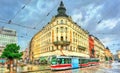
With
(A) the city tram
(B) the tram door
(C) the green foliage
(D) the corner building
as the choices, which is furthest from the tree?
(A) the city tram

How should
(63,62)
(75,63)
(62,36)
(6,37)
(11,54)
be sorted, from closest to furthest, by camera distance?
1. (63,62)
2. (75,63)
3. (11,54)
4. (62,36)
5. (6,37)

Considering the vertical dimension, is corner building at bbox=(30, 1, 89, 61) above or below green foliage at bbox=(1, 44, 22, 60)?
above

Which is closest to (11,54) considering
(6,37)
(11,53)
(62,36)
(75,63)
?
(11,53)

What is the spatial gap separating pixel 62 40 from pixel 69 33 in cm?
385

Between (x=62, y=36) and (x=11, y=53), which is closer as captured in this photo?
(x=11, y=53)

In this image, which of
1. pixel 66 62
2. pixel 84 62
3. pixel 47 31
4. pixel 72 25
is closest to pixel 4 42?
pixel 47 31

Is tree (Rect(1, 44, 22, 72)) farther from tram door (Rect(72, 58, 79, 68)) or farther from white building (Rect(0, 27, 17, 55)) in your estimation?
white building (Rect(0, 27, 17, 55))

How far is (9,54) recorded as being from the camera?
6619 centimetres

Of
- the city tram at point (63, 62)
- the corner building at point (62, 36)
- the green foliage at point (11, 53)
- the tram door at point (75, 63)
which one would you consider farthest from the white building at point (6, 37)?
the city tram at point (63, 62)

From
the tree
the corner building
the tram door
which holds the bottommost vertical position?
the tram door

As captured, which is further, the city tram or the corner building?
the corner building

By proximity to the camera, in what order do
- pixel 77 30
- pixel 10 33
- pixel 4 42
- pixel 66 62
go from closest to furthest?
pixel 66 62
pixel 77 30
pixel 4 42
pixel 10 33

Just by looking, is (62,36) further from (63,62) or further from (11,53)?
(63,62)

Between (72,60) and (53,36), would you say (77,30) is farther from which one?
(72,60)
